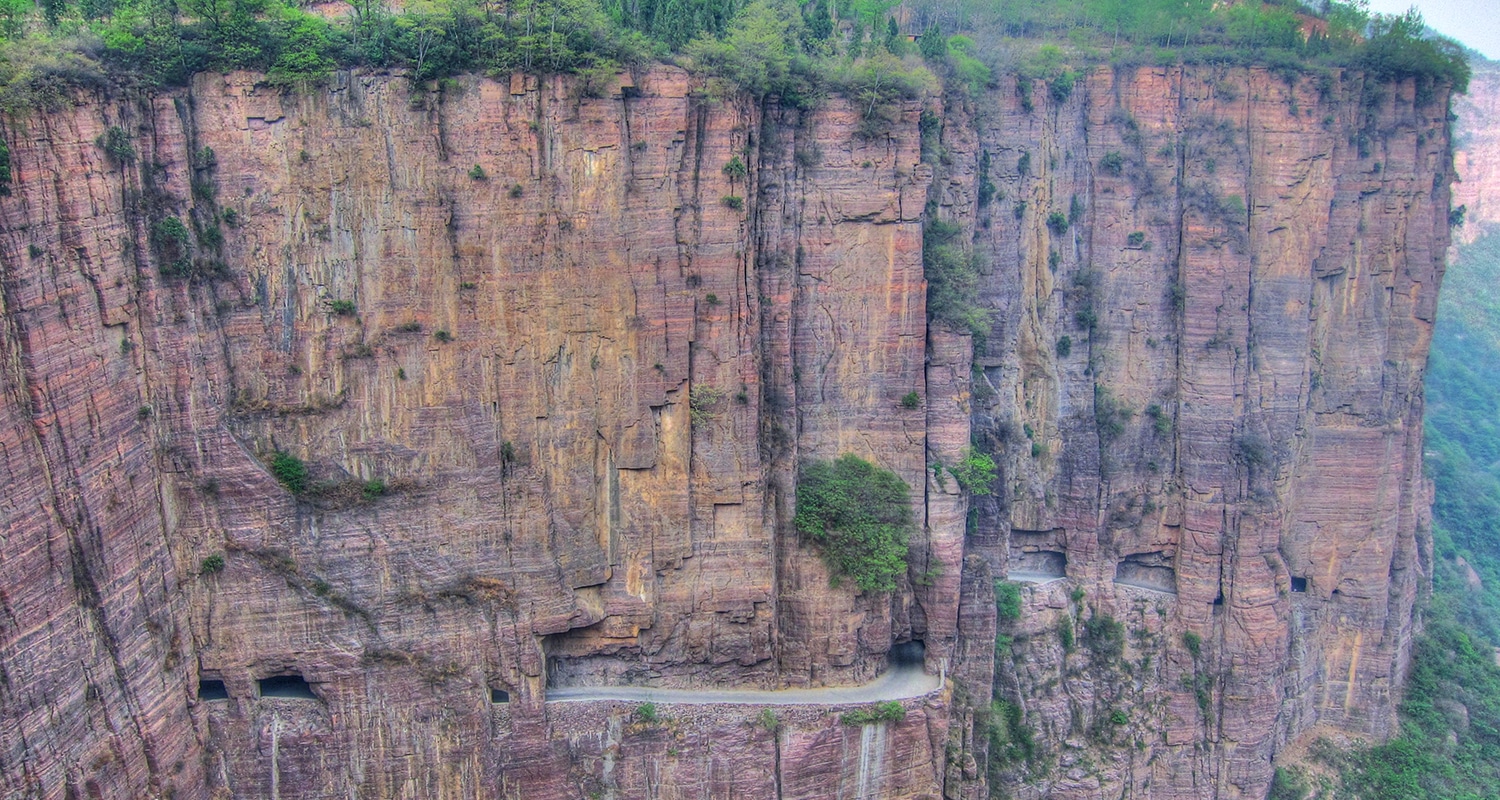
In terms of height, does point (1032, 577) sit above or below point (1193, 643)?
above

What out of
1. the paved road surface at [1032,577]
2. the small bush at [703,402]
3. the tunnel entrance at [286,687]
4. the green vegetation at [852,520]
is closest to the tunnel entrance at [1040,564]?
the paved road surface at [1032,577]

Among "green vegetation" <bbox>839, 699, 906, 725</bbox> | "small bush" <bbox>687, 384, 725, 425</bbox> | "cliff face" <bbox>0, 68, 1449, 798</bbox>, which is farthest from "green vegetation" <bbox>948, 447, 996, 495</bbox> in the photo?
"small bush" <bbox>687, 384, 725, 425</bbox>

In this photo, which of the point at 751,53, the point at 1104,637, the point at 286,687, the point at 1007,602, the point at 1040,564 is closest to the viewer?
the point at 286,687

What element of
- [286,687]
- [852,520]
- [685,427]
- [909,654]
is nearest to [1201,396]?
[909,654]

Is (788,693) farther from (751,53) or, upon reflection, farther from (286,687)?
(751,53)

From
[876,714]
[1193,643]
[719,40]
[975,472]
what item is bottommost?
[1193,643]

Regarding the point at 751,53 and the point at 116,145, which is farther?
the point at 751,53

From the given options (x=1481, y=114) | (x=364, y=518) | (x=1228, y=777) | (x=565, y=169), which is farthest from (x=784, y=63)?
(x=1481, y=114)

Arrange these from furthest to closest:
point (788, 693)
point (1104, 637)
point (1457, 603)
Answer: point (1457, 603), point (1104, 637), point (788, 693)
